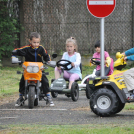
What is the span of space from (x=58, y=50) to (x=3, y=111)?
7.73 m

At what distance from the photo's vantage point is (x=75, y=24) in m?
14.3

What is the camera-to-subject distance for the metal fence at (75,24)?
564 inches

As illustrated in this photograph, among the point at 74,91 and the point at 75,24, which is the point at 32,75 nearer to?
the point at 74,91

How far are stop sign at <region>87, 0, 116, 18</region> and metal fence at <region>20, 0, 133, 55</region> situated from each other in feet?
22.4

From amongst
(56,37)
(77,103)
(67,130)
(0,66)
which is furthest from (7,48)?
(67,130)

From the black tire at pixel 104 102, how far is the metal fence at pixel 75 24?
8.04 meters

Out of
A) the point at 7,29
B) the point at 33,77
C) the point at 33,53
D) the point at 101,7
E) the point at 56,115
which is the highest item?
the point at 101,7

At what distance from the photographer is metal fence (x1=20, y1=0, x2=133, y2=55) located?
14.3 meters

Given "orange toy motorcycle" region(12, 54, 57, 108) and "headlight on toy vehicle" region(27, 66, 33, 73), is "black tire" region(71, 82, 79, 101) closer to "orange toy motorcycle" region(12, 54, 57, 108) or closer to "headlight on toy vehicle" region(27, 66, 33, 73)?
"orange toy motorcycle" region(12, 54, 57, 108)

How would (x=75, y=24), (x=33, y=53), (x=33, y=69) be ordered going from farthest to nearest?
(x=75, y=24), (x=33, y=53), (x=33, y=69)

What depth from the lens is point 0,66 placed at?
46.1 ft

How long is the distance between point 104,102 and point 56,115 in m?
0.80

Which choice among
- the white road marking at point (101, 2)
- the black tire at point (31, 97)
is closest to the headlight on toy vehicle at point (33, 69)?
the black tire at point (31, 97)

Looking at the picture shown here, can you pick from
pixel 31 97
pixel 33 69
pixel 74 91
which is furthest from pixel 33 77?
pixel 74 91
